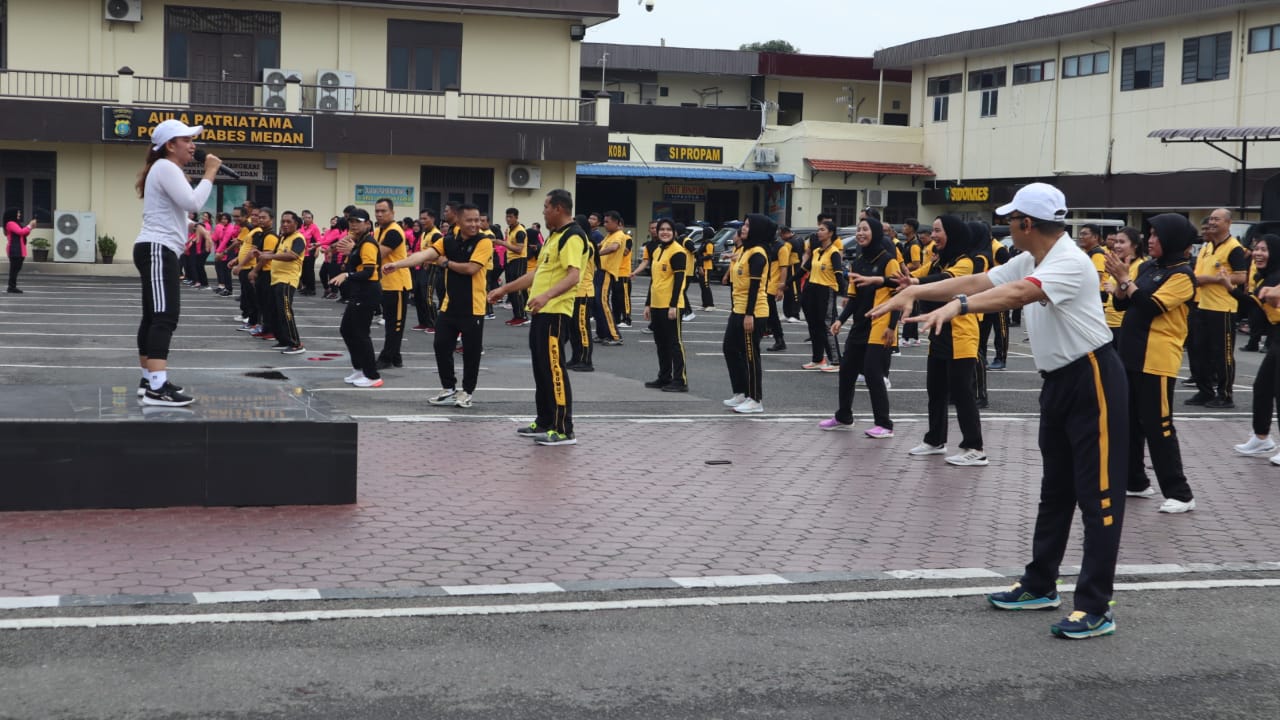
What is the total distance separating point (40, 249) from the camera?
35.6 m

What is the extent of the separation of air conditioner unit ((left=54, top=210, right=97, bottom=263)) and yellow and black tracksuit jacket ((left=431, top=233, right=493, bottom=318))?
25554 millimetres

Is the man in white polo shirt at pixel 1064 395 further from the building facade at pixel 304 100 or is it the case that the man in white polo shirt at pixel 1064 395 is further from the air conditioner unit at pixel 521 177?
the air conditioner unit at pixel 521 177

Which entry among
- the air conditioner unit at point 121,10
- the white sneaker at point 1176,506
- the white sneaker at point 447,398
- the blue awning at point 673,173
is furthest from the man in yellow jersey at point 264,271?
the blue awning at point 673,173

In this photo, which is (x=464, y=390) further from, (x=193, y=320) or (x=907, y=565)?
(x=193, y=320)

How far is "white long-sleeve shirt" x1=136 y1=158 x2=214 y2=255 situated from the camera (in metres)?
8.63

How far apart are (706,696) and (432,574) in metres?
2.21

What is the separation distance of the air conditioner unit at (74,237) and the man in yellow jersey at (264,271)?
687 inches

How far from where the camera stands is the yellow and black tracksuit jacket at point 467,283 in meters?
13.1

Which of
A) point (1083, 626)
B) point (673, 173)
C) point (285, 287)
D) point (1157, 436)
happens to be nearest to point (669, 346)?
point (285, 287)

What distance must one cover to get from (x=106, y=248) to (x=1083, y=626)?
34022 mm

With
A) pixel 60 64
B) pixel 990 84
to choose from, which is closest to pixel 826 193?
pixel 990 84

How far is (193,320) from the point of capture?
77.4ft

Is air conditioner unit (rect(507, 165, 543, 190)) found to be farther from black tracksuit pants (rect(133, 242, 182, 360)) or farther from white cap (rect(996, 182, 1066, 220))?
white cap (rect(996, 182, 1066, 220))

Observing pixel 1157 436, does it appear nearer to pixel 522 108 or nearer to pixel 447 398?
pixel 447 398
